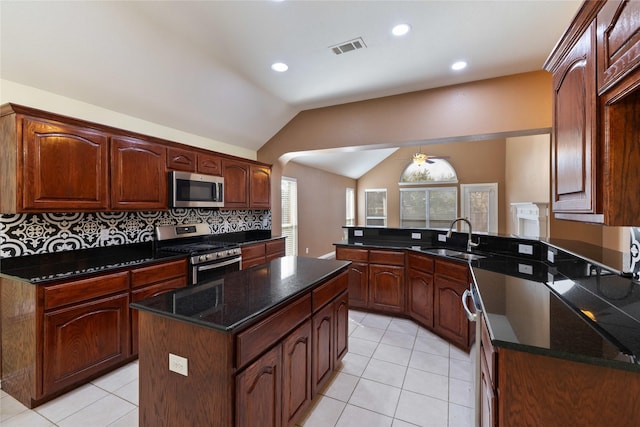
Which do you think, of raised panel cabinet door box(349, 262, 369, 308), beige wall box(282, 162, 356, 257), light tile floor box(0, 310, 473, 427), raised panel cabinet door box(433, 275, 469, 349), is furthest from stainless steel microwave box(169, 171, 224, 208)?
raised panel cabinet door box(433, 275, 469, 349)

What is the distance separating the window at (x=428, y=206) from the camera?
8344 mm

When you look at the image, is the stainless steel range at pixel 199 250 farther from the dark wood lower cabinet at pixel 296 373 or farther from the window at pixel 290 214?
the window at pixel 290 214

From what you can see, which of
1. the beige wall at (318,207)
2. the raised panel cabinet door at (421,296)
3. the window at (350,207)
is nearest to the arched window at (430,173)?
the window at (350,207)

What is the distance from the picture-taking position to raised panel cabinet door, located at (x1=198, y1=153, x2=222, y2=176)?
3.49m

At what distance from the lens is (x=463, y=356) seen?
2547mm

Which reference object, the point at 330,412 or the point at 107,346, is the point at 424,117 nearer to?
the point at 330,412

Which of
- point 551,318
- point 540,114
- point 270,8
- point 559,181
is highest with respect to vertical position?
point 270,8

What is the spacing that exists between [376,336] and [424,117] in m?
2.63

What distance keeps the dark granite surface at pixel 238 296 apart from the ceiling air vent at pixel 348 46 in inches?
76.6

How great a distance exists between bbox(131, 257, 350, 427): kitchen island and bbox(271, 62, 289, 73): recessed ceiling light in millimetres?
2221

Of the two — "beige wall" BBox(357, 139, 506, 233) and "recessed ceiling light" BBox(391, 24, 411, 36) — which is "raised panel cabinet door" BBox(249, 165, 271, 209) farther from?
"beige wall" BBox(357, 139, 506, 233)

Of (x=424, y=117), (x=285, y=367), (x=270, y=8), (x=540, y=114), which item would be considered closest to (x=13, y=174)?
(x=270, y=8)

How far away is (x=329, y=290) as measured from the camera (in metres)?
2.06

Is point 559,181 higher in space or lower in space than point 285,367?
higher
